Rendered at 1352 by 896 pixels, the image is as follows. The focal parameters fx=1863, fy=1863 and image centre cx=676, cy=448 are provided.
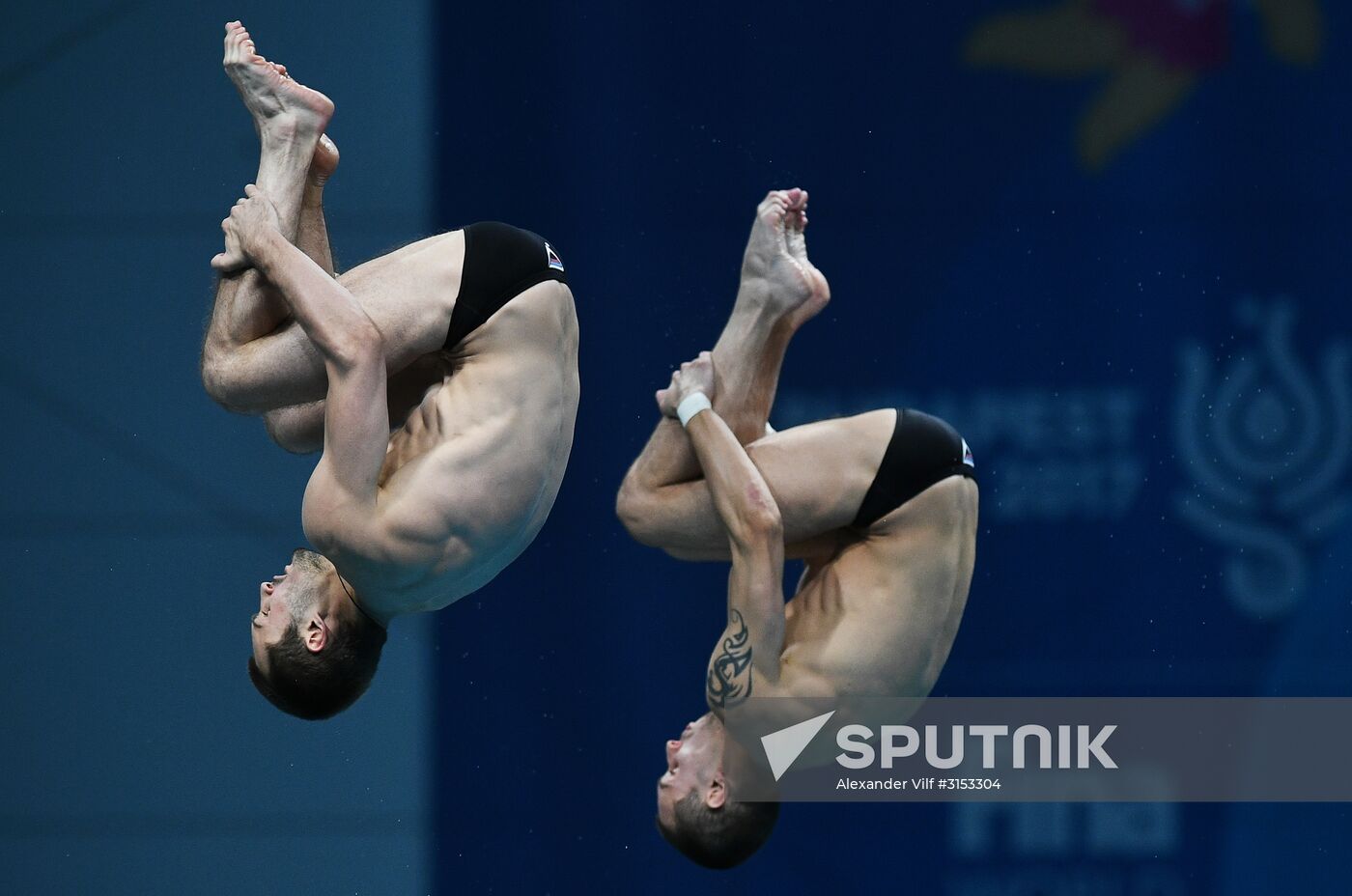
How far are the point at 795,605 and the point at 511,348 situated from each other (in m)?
0.98

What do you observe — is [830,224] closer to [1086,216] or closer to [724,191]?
[724,191]

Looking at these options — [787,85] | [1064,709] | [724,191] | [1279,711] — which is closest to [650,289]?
[724,191]

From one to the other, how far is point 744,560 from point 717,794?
0.68 m

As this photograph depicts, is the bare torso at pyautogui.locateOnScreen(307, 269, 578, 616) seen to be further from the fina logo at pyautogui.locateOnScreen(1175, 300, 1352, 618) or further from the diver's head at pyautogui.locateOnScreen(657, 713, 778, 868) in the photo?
the fina logo at pyautogui.locateOnScreen(1175, 300, 1352, 618)

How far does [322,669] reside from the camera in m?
4.56

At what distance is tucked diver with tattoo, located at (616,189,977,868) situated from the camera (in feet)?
14.5

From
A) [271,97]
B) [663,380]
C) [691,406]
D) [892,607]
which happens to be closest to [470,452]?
[691,406]

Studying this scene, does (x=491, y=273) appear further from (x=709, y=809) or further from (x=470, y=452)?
(x=709, y=809)

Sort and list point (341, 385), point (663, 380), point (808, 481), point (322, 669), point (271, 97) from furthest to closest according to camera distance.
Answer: point (663, 380) < point (322, 669) < point (808, 481) < point (271, 97) < point (341, 385)

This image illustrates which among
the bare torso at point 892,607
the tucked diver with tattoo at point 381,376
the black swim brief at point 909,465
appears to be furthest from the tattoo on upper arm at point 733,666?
the tucked diver with tattoo at point 381,376

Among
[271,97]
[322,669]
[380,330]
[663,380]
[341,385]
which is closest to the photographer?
[341,385]

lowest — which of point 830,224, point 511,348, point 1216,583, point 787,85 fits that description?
point 511,348

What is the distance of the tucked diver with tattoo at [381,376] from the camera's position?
4133 millimetres

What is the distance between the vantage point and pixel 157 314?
675cm
